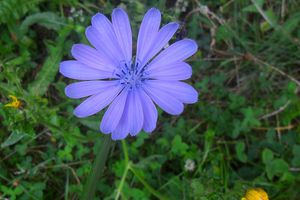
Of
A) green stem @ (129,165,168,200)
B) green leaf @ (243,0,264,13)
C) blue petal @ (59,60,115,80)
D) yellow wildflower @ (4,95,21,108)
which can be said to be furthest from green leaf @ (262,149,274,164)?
yellow wildflower @ (4,95,21,108)

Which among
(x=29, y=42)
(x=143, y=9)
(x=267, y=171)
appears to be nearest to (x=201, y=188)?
(x=267, y=171)

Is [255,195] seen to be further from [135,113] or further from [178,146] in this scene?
[178,146]

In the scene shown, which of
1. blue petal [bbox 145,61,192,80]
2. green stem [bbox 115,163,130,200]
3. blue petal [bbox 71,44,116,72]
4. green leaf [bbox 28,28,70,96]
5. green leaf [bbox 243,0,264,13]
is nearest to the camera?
blue petal [bbox 145,61,192,80]

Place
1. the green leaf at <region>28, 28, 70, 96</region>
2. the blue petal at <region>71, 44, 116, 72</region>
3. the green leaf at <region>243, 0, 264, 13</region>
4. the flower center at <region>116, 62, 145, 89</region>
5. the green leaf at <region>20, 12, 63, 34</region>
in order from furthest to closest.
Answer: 1. the green leaf at <region>243, 0, 264, 13</region>
2. the green leaf at <region>20, 12, 63, 34</region>
3. the green leaf at <region>28, 28, 70, 96</region>
4. the flower center at <region>116, 62, 145, 89</region>
5. the blue petal at <region>71, 44, 116, 72</region>

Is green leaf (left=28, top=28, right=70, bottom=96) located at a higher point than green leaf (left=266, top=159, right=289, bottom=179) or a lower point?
higher

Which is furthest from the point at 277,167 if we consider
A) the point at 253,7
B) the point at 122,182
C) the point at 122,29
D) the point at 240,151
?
the point at 122,29

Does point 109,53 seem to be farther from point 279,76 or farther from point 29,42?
point 279,76

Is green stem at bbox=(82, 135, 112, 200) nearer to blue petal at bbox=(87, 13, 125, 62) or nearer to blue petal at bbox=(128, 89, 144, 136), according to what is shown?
blue petal at bbox=(128, 89, 144, 136)
